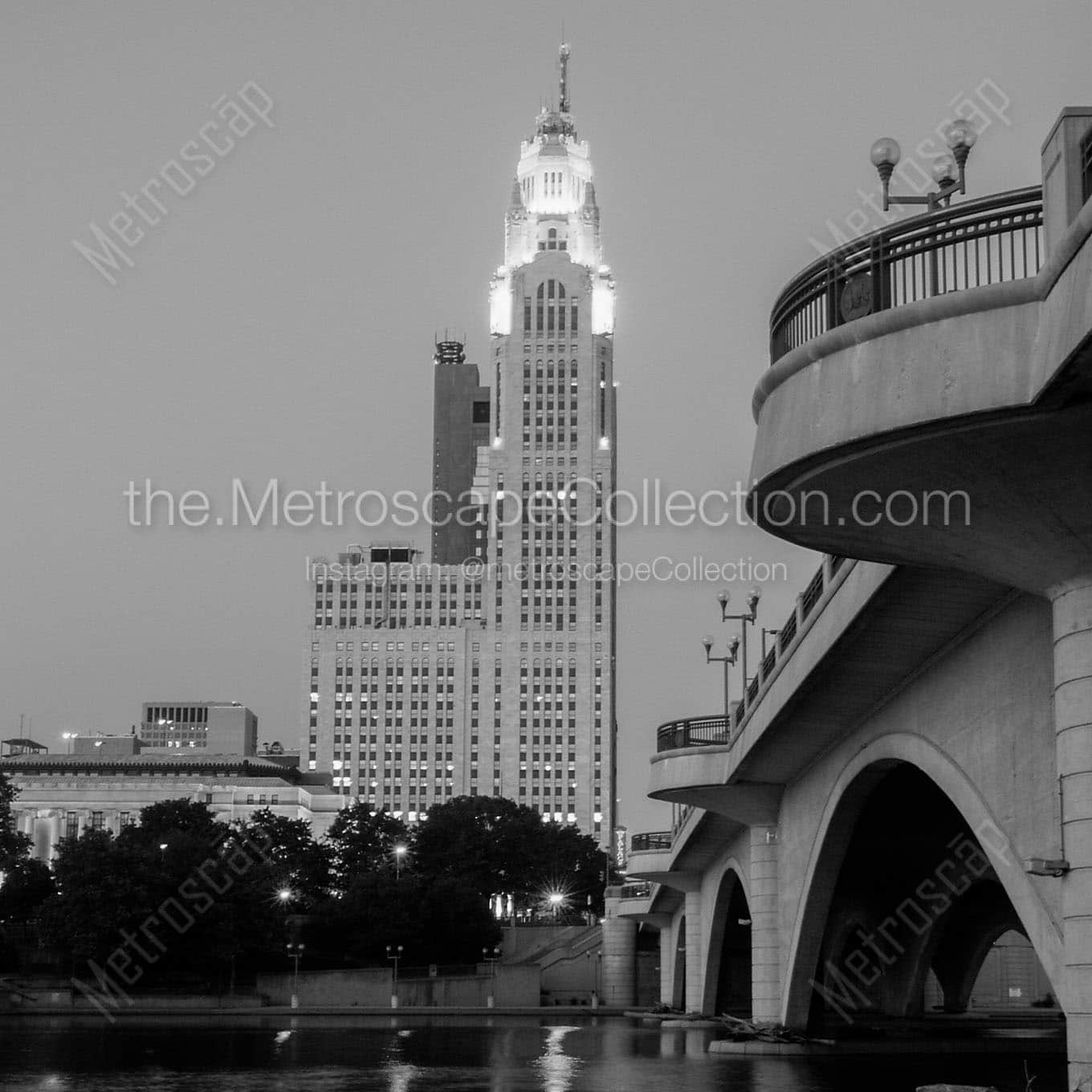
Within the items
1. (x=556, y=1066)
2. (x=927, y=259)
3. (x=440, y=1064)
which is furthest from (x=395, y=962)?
(x=927, y=259)

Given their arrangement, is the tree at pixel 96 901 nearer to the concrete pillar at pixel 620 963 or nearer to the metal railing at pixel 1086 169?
the concrete pillar at pixel 620 963

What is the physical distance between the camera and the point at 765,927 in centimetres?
4719

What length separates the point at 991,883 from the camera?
2330 inches

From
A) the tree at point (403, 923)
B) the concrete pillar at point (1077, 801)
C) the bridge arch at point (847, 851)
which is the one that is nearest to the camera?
the concrete pillar at point (1077, 801)

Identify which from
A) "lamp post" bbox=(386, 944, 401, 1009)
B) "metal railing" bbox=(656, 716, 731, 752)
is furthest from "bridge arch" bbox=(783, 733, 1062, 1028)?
"lamp post" bbox=(386, 944, 401, 1009)

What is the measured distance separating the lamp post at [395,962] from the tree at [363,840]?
1199 inches

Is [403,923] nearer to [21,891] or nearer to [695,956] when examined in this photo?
[21,891]

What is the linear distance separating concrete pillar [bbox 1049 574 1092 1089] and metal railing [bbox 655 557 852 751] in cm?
894

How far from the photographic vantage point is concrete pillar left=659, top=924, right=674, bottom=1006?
307 ft

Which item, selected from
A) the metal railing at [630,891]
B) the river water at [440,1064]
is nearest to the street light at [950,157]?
the river water at [440,1064]

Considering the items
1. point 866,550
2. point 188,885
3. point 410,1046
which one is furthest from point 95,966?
point 866,550

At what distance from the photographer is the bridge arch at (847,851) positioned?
838 inches

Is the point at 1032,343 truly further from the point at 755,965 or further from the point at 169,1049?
the point at 169,1049

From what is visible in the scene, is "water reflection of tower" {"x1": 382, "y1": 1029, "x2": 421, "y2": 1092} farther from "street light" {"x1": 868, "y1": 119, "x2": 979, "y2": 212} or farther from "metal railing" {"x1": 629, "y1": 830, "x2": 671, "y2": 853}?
"street light" {"x1": 868, "y1": 119, "x2": 979, "y2": 212}
